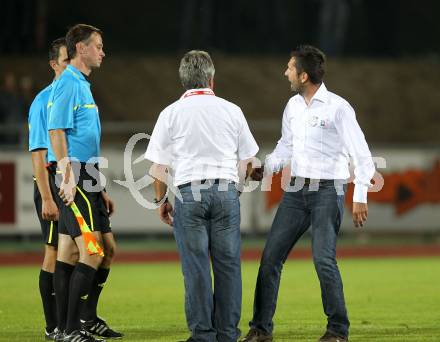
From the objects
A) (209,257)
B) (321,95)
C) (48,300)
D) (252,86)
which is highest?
(252,86)

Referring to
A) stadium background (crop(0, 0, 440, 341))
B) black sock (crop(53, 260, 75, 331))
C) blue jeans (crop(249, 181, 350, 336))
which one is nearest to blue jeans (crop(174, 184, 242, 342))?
blue jeans (crop(249, 181, 350, 336))

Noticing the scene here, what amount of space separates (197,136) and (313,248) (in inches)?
56.1

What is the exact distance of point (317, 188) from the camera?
27.3 feet

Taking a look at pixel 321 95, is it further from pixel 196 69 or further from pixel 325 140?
pixel 196 69

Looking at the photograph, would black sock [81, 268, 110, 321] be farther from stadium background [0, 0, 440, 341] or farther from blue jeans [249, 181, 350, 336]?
stadium background [0, 0, 440, 341]

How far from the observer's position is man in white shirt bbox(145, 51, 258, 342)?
754 centimetres

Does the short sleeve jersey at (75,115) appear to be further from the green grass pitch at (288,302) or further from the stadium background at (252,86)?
the stadium background at (252,86)

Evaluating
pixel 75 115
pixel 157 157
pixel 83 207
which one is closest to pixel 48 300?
pixel 83 207

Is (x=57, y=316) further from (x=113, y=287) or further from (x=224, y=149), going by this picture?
(x=113, y=287)

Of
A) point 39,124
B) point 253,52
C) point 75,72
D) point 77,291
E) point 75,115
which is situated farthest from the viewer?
point 253,52

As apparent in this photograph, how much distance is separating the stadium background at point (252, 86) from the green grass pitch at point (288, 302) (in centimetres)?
103

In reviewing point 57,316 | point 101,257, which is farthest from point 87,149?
point 57,316

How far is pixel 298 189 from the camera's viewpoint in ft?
27.7

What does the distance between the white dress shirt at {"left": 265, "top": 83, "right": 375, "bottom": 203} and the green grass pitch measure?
1.40 metres
